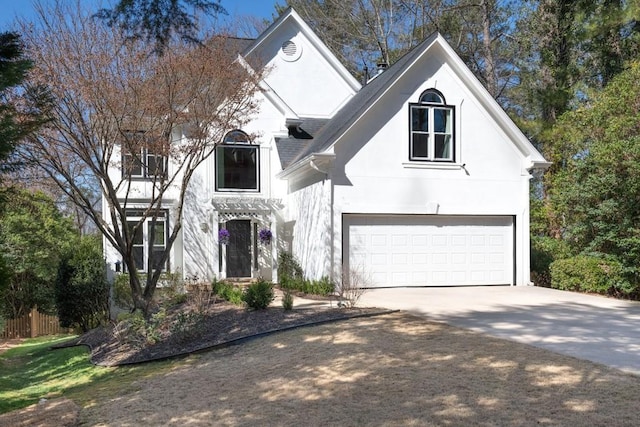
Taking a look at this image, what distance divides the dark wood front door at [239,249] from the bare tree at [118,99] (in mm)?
5587

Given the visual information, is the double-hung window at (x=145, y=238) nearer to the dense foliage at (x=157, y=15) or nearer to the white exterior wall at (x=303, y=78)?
the white exterior wall at (x=303, y=78)

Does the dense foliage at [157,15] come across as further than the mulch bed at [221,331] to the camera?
No

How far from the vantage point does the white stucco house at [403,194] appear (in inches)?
606

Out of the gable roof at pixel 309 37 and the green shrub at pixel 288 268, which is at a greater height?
the gable roof at pixel 309 37

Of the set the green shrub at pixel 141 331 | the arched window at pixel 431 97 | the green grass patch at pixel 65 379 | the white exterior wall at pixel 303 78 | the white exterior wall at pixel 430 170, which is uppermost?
the white exterior wall at pixel 303 78

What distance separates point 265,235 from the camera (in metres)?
18.0

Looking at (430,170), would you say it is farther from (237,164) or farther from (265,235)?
(237,164)

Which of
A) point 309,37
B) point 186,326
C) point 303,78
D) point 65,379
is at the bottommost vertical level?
point 65,379

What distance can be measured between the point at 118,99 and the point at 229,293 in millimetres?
5461

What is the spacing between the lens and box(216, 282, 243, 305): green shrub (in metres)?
13.1

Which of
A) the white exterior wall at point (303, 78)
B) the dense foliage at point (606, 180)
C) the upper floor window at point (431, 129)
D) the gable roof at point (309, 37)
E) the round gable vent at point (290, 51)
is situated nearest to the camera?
the dense foliage at point (606, 180)

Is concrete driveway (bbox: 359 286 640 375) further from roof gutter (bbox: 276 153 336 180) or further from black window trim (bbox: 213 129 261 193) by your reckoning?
black window trim (bbox: 213 129 261 193)

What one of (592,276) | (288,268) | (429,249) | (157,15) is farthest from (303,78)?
(157,15)

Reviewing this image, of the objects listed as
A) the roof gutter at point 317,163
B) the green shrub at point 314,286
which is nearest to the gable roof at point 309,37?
the roof gutter at point 317,163
